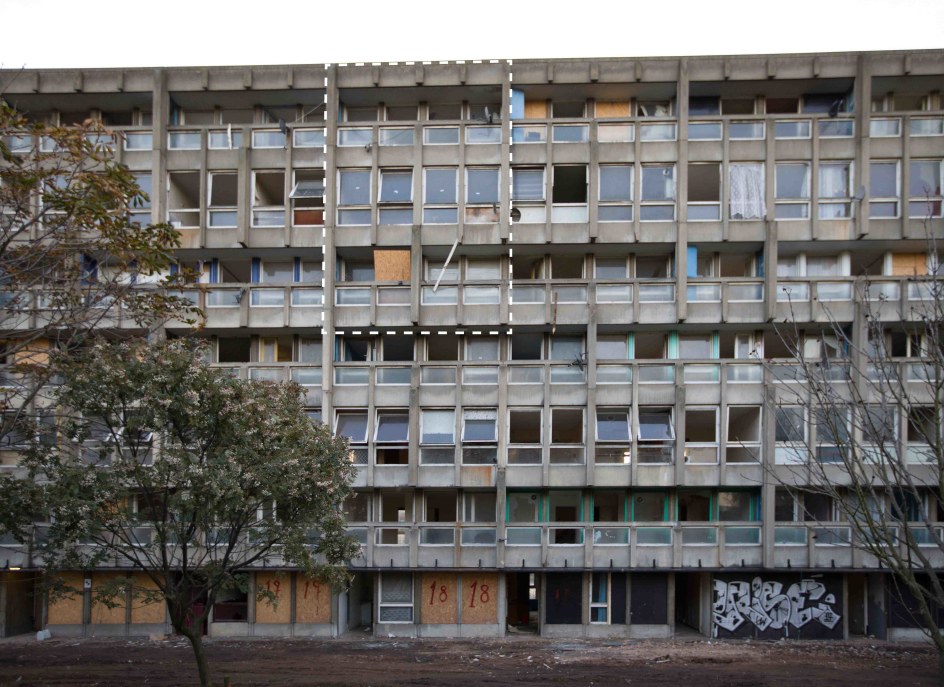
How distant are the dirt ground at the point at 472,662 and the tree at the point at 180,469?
5.36 m

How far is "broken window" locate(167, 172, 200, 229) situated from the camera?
89.5 ft

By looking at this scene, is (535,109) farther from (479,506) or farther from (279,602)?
(279,602)

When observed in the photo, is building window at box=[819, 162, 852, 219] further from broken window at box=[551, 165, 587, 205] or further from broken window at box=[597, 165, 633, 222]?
broken window at box=[551, 165, 587, 205]

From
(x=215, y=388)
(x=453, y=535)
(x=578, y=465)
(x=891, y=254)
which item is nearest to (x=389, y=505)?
(x=453, y=535)

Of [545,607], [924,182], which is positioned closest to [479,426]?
[545,607]

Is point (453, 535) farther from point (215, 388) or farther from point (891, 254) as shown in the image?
point (891, 254)

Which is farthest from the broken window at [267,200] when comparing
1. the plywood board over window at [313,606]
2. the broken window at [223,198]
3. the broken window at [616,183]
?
the plywood board over window at [313,606]

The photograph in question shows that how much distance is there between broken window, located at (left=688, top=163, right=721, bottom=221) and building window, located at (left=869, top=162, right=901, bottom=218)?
16.7 feet

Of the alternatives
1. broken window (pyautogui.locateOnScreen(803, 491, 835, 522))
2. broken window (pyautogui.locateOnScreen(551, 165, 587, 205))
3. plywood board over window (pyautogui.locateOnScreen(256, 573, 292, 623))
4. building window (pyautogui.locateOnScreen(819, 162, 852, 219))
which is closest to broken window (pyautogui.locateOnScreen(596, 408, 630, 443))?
broken window (pyautogui.locateOnScreen(803, 491, 835, 522))

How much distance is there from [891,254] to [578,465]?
13.4m

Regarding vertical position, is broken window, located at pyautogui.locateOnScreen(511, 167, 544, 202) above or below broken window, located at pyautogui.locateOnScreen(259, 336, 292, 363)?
above

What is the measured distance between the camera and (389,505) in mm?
26750

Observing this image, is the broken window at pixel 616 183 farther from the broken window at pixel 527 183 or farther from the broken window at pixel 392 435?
the broken window at pixel 392 435

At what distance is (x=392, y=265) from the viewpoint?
26.9 meters
